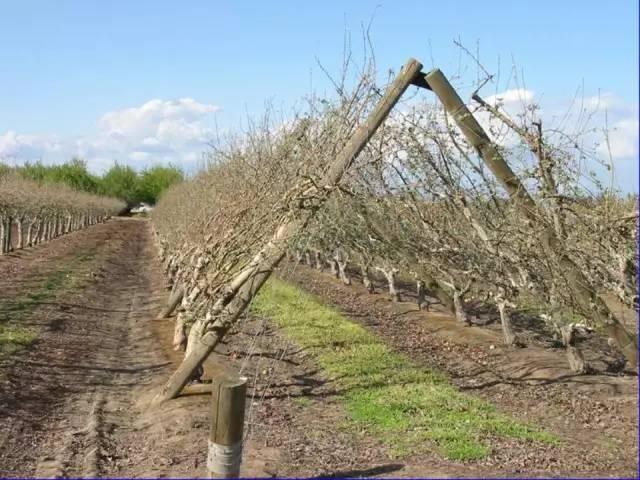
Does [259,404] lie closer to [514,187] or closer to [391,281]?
[514,187]

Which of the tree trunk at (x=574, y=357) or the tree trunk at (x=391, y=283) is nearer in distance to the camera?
the tree trunk at (x=574, y=357)

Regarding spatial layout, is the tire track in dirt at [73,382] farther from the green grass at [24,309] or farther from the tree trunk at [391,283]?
the tree trunk at [391,283]

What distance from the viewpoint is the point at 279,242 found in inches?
278

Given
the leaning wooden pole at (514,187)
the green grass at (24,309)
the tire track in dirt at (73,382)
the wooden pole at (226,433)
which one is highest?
the leaning wooden pole at (514,187)

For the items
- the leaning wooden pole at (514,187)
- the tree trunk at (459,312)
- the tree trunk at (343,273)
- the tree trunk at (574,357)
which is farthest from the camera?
the tree trunk at (343,273)

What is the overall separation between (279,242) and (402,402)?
7.41 ft

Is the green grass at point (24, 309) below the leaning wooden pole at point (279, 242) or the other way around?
below

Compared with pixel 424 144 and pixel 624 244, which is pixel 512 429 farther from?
pixel 424 144

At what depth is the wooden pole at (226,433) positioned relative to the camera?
402 centimetres

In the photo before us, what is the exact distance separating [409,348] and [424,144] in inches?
182

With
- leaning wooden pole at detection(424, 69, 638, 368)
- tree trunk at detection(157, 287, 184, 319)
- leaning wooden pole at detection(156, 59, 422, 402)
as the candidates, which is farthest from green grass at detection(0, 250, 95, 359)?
leaning wooden pole at detection(424, 69, 638, 368)

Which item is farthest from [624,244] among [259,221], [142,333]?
[142,333]

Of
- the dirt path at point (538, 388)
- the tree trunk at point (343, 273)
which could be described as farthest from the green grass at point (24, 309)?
the tree trunk at point (343, 273)

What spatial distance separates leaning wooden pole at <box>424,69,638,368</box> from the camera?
5.64 m
